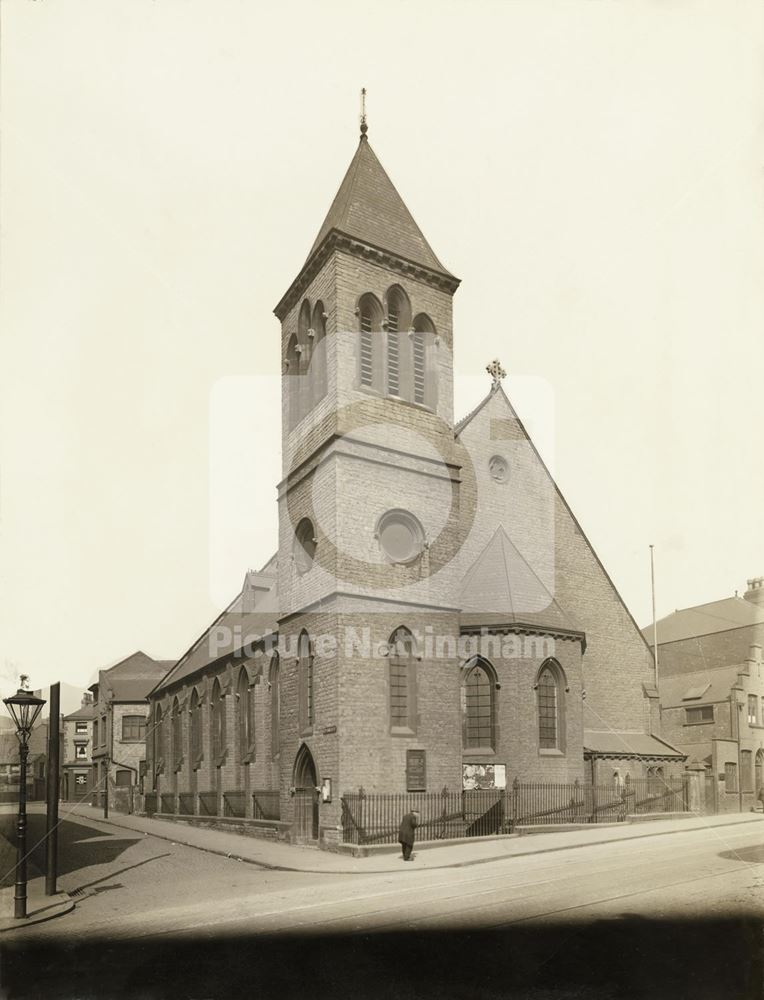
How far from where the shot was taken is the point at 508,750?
26.3m

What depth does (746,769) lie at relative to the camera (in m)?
42.0

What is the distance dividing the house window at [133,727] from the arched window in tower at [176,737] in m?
19.8

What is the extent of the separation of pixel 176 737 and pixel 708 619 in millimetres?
32369

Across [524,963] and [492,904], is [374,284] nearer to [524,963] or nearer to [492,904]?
[492,904]

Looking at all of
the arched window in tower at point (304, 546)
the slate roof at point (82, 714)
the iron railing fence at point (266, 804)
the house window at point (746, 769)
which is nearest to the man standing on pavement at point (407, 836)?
the arched window in tower at point (304, 546)

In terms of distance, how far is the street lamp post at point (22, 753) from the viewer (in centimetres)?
1379

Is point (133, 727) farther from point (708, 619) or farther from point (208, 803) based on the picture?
point (708, 619)

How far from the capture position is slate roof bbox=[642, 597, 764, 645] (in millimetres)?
54312

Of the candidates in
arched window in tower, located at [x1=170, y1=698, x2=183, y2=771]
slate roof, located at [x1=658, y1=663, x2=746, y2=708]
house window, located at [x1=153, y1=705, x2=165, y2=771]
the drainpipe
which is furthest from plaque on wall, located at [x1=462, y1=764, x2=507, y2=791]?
house window, located at [x1=153, y1=705, x2=165, y2=771]

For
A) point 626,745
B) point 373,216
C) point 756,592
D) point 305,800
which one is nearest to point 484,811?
point 305,800

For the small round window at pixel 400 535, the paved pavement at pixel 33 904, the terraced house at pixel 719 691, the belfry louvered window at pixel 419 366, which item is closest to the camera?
the paved pavement at pixel 33 904

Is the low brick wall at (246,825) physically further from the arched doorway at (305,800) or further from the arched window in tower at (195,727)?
the arched window in tower at (195,727)

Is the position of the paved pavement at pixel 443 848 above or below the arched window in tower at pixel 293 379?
below

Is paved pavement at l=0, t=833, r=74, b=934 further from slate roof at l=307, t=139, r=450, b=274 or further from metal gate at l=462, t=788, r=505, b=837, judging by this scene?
slate roof at l=307, t=139, r=450, b=274
